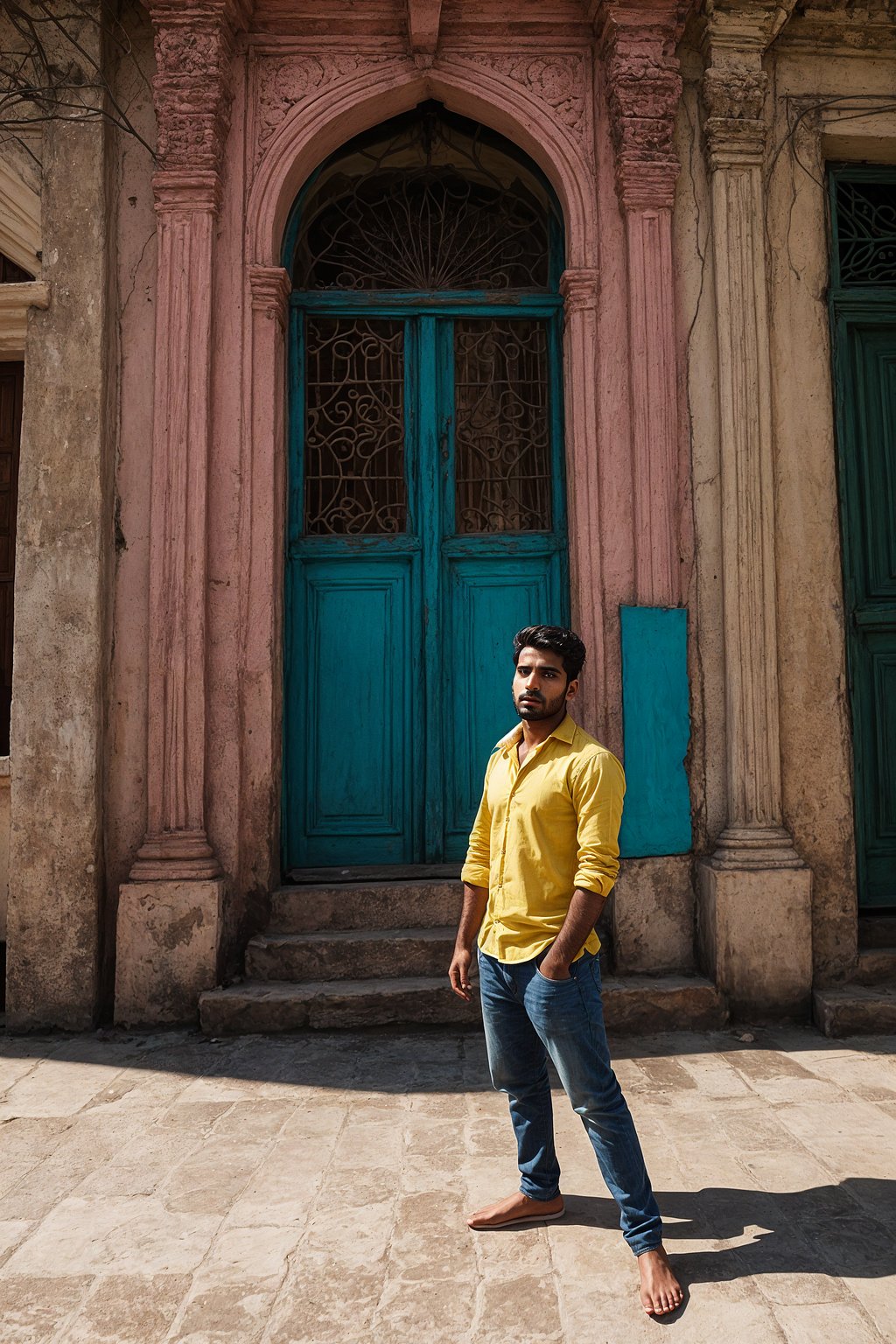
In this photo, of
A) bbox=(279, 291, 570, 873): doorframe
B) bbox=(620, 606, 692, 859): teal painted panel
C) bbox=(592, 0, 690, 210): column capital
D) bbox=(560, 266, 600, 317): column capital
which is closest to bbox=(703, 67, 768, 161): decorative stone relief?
bbox=(592, 0, 690, 210): column capital

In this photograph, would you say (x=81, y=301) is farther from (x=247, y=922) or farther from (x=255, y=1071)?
(x=255, y=1071)

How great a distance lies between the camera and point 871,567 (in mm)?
5438

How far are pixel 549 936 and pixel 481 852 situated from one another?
0.40 meters

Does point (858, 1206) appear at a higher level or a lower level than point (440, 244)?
lower

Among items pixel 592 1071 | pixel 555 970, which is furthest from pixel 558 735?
pixel 592 1071

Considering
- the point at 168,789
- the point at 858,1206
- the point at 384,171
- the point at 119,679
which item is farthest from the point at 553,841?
the point at 384,171

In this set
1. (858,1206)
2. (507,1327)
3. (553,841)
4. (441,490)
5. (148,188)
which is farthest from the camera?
(441,490)

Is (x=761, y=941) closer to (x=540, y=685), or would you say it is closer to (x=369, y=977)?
(x=369, y=977)

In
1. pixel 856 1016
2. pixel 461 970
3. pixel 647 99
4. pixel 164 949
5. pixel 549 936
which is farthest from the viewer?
pixel 647 99

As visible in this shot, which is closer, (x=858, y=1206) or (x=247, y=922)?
(x=858, y=1206)

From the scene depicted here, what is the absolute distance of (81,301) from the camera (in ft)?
16.7

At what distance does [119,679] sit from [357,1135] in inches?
105

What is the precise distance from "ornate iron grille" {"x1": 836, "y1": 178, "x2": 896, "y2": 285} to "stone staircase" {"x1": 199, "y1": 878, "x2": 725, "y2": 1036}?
160 inches

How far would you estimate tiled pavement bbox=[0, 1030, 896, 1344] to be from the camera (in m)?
2.37
